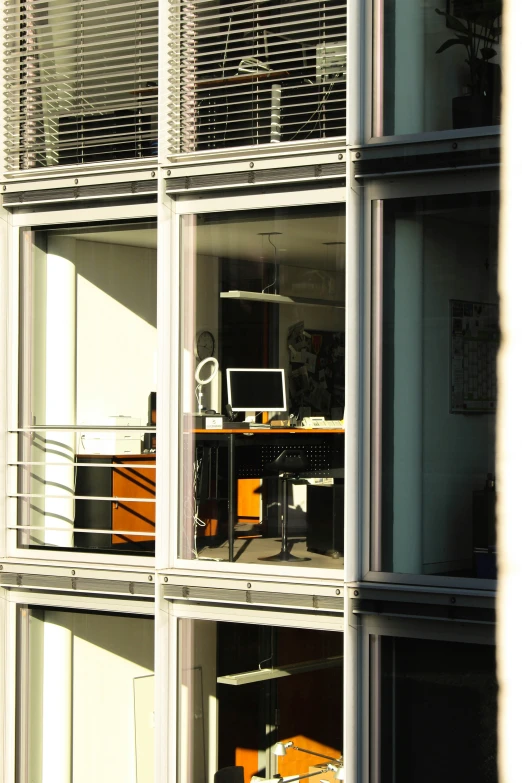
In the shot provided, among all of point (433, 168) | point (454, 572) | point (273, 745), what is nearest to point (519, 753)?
point (454, 572)

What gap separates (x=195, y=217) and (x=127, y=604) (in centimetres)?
247

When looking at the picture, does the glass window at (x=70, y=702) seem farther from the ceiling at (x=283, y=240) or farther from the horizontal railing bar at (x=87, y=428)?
the ceiling at (x=283, y=240)

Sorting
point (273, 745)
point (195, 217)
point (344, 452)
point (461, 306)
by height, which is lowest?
point (273, 745)

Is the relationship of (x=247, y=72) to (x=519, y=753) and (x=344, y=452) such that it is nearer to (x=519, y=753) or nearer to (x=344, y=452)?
(x=344, y=452)

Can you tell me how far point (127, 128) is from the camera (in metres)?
7.98

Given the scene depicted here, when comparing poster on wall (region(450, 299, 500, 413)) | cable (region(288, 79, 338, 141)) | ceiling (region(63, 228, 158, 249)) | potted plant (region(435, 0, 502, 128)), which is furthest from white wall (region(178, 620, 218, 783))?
potted plant (region(435, 0, 502, 128))

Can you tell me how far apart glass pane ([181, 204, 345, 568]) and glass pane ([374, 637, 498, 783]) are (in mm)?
741

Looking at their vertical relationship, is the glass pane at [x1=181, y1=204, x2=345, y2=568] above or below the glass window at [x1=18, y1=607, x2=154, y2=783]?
above

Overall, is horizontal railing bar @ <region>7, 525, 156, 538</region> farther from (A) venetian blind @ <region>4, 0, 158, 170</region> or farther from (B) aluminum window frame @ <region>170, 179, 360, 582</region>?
(A) venetian blind @ <region>4, 0, 158, 170</region>

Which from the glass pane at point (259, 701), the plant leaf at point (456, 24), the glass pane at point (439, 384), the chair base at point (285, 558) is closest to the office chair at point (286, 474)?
the chair base at point (285, 558)

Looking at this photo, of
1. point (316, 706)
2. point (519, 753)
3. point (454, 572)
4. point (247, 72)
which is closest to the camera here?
point (519, 753)

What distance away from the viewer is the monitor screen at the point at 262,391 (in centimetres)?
711

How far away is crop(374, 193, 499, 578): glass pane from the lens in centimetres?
654

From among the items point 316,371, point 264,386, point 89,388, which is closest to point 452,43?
point 316,371
